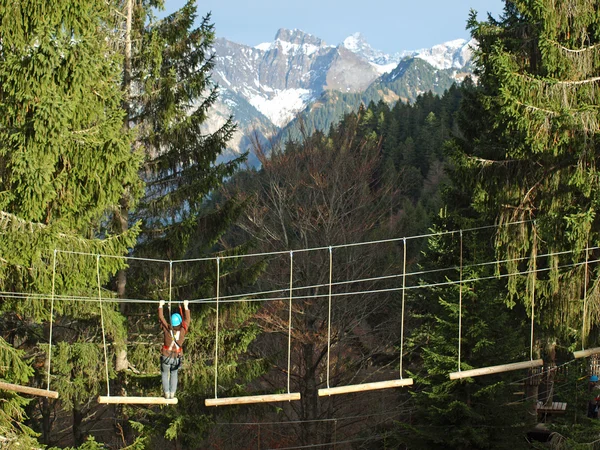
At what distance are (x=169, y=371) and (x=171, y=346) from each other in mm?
458

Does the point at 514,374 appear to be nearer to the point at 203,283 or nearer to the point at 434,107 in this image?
the point at 203,283

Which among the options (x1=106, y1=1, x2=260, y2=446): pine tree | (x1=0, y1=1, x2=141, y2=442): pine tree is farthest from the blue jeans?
(x1=106, y1=1, x2=260, y2=446): pine tree

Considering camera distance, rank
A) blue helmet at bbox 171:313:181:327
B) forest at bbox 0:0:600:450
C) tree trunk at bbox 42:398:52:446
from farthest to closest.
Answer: tree trunk at bbox 42:398:52:446 < blue helmet at bbox 171:313:181:327 < forest at bbox 0:0:600:450

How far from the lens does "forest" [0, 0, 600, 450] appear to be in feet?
32.2

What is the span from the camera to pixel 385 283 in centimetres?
2217

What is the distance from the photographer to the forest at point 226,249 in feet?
32.2

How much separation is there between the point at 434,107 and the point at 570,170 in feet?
221

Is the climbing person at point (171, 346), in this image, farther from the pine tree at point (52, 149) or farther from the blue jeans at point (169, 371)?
the pine tree at point (52, 149)

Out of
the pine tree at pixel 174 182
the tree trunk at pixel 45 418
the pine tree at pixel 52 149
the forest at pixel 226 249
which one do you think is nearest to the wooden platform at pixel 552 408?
the forest at pixel 226 249

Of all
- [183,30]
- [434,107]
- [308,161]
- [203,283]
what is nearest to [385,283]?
[308,161]

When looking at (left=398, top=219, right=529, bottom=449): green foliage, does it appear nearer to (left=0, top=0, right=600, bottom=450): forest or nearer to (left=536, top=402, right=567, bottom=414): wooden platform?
(left=0, top=0, right=600, bottom=450): forest

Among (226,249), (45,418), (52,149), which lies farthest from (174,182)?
(45,418)

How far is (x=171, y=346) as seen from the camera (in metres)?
11.0

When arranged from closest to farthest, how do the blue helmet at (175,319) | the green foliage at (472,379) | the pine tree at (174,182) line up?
1. the blue helmet at (175,319)
2. the pine tree at (174,182)
3. the green foliage at (472,379)
